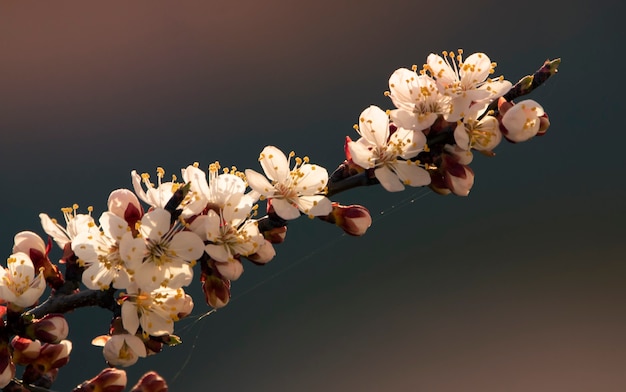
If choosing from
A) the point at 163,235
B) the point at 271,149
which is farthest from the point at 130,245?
the point at 271,149

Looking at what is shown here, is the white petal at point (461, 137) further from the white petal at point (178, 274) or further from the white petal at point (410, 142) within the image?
the white petal at point (178, 274)

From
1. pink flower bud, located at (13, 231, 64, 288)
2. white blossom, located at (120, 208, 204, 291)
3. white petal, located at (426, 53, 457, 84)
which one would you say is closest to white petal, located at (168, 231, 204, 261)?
white blossom, located at (120, 208, 204, 291)

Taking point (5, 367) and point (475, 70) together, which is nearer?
point (5, 367)

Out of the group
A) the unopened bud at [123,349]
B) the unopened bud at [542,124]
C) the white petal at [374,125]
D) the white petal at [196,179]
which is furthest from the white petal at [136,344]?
the unopened bud at [542,124]

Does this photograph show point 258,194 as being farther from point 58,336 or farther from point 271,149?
point 58,336

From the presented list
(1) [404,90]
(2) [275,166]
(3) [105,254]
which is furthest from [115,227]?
(1) [404,90]

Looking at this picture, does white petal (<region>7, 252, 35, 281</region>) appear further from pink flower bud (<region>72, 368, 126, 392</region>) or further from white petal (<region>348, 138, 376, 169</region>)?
white petal (<region>348, 138, 376, 169</region>)

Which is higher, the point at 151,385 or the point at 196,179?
the point at 196,179

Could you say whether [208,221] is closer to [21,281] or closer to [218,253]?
[218,253]
